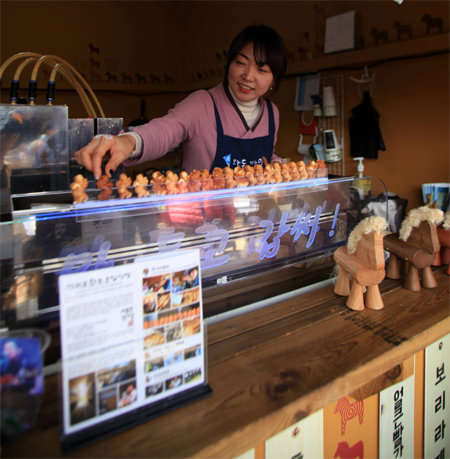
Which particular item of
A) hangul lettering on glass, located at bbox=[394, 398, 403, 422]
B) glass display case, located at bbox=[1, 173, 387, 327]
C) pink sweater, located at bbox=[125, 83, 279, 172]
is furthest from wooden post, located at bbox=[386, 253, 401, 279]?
pink sweater, located at bbox=[125, 83, 279, 172]

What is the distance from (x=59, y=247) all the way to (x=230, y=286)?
0.52 metres

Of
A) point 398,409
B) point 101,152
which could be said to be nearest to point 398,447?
point 398,409

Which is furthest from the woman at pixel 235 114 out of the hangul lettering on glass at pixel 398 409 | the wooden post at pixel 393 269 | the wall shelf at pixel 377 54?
the wall shelf at pixel 377 54

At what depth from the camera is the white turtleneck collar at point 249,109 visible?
1879mm

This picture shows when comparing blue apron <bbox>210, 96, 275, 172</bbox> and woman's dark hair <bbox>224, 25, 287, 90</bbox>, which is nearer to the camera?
woman's dark hair <bbox>224, 25, 287, 90</bbox>

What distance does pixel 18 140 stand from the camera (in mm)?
1063

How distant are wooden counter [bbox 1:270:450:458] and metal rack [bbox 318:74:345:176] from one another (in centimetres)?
247

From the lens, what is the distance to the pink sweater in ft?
5.61

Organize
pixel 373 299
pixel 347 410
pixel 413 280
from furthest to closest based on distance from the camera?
pixel 413 280, pixel 373 299, pixel 347 410

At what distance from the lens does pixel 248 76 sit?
173cm

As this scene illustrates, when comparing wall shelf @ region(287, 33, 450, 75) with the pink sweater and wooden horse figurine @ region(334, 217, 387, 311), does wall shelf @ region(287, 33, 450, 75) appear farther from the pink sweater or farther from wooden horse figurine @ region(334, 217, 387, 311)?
wooden horse figurine @ region(334, 217, 387, 311)

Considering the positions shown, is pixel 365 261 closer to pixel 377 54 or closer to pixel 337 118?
pixel 377 54

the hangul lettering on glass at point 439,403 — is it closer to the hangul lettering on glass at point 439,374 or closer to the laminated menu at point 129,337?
the hangul lettering on glass at point 439,374

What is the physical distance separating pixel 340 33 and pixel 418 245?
2.66m
